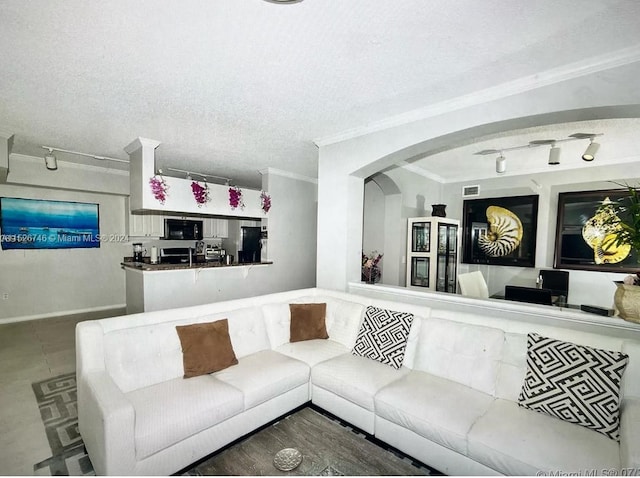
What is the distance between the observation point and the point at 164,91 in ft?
8.29

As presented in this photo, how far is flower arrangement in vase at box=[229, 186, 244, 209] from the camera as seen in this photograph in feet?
16.1

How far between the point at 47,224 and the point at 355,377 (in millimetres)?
5918

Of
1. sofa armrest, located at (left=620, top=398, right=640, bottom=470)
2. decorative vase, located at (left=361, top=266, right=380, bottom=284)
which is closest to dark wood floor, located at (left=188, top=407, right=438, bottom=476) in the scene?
sofa armrest, located at (left=620, top=398, right=640, bottom=470)

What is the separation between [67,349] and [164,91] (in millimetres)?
3498

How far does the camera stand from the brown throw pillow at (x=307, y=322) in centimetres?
295

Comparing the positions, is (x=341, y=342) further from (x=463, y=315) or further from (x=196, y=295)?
(x=196, y=295)

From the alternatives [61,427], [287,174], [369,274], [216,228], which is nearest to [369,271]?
[369,274]

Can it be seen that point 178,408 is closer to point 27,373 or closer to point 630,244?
point 27,373

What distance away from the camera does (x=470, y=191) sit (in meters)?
5.78

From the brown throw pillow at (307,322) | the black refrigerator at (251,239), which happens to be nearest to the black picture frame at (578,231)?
the brown throw pillow at (307,322)

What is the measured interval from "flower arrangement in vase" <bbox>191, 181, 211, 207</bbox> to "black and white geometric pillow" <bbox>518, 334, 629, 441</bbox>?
4274 mm

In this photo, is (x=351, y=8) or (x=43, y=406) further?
(x=43, y=406)

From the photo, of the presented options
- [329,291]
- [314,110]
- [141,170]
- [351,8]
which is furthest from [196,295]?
[351,8]

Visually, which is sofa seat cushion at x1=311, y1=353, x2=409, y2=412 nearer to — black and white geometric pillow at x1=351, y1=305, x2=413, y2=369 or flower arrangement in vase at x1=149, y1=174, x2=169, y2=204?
black and white geometric pillow at x1=351, y1=305, x2=413, y2=369
